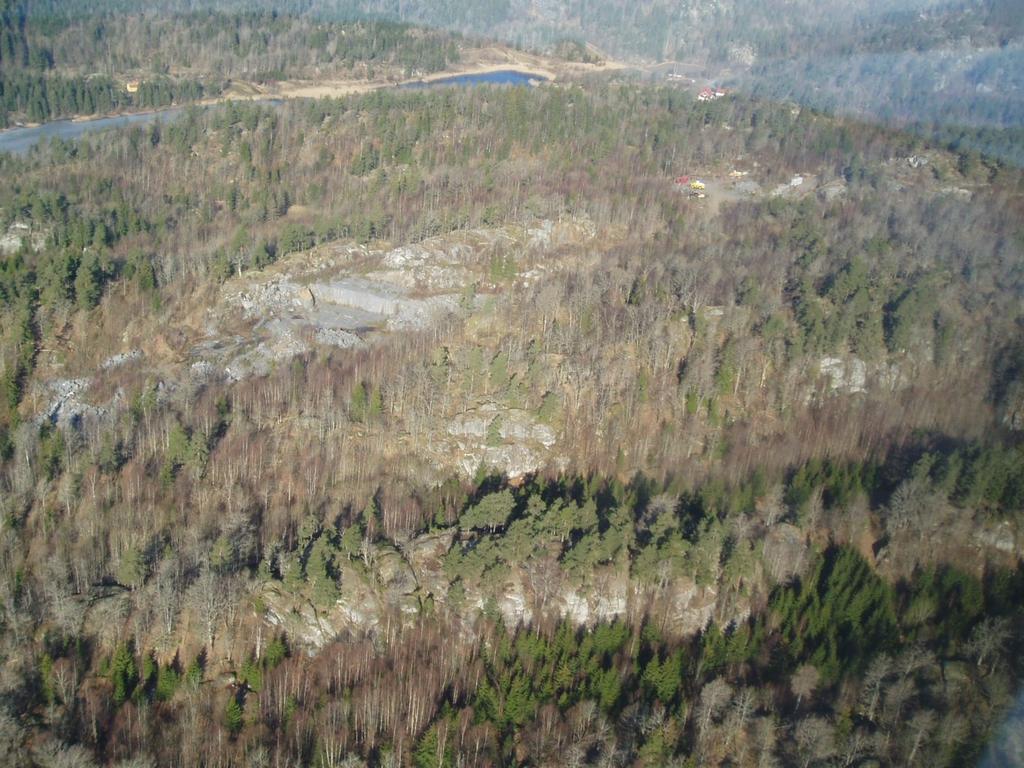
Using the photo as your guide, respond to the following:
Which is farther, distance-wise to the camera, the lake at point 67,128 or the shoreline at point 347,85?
the shoreline at point 347,85

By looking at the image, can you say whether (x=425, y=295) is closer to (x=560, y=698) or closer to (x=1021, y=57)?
(x=560, y=698)

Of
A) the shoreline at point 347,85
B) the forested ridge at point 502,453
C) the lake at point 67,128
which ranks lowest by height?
the forested ridge at point 502,453

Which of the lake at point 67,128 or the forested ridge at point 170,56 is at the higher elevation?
the forested ridge at point 170,56

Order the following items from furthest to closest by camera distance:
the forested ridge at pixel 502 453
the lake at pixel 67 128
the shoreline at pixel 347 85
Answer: the shoreline at pixel 347 85 → the lake at pixel 67 128 → the forested ridge at pixel 502 453

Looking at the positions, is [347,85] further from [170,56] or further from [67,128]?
[67,128]

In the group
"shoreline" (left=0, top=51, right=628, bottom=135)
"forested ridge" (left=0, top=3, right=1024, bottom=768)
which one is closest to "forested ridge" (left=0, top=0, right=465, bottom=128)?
"shoreline" (left=0, top=51, right=628, bottom=135)

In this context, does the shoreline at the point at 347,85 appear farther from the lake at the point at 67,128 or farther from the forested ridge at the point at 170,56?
the forested ridge at the point at 170,56

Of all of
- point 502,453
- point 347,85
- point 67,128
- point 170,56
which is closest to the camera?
point 502,453

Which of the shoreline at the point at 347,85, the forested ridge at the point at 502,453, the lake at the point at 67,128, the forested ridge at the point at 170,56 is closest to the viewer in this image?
the forested ridge at the point at 502,453

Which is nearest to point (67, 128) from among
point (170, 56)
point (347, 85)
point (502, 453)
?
point (170, 56)

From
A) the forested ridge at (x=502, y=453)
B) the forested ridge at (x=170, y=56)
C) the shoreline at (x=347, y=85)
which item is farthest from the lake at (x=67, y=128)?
the forested ridge at (x=502, y=453)
